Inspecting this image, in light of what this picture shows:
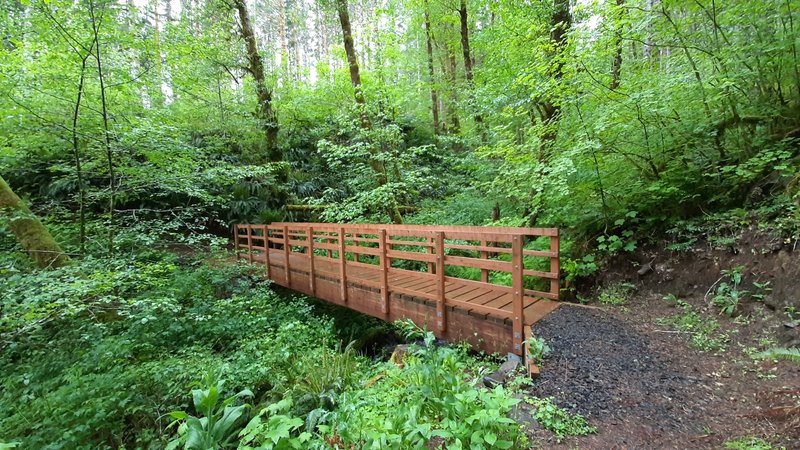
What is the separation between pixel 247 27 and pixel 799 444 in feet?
41.4

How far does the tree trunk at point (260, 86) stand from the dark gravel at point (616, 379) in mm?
10000

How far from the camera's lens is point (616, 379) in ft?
8.06

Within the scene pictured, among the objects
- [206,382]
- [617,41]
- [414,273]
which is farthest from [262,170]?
[617,41]

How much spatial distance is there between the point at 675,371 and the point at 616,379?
516mm

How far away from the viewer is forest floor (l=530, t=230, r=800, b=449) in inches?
75.1

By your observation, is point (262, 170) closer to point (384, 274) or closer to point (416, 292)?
point (384, 274)

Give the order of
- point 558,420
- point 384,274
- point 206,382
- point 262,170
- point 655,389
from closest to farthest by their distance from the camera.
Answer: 1. point 558,420
2. point 655,389
3. point 206,382
4. point 384,274
5. point 262,170

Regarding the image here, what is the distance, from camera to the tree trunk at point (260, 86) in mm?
9719

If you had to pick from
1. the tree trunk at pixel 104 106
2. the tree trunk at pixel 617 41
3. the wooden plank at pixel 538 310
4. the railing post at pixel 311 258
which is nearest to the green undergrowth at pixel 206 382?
the tree trunk at pixel 104 106

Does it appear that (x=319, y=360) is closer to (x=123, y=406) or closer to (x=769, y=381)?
(x=123, y=406)

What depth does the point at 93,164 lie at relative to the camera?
5.01 m

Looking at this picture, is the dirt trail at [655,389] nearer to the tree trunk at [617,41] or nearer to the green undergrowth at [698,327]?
the green undergrowth at [698,327]

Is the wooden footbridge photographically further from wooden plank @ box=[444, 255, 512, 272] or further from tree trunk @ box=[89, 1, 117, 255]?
tree trunk @ box=[89, 1, 117, 255]

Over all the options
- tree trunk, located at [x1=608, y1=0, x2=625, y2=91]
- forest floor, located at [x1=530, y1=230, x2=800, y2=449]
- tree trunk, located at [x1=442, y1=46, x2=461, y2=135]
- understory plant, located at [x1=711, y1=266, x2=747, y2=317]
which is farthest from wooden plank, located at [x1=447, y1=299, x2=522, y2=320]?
tree trunk, located at [x1=442, y1=46, x2=461, y2=135]
